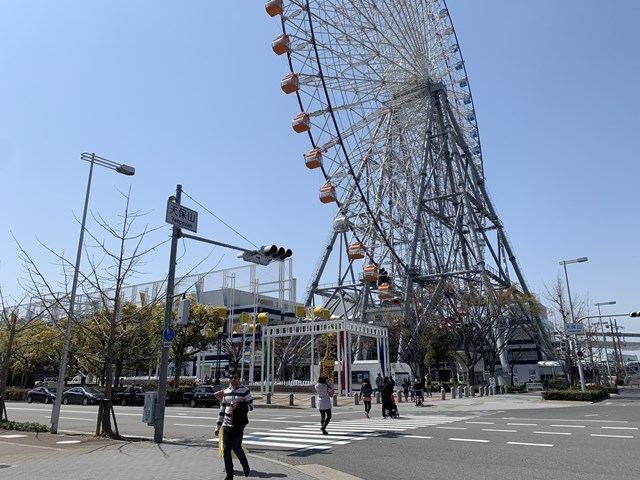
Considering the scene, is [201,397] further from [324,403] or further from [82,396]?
[324,403]

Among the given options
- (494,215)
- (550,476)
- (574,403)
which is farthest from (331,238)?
(550,476)

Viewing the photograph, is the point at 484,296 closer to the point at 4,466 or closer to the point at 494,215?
the point at 494,215

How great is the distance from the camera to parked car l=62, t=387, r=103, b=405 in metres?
36.8

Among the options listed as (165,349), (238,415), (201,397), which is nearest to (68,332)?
(165,349)

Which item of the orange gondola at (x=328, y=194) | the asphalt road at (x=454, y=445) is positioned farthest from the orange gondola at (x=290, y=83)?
the asphalt road at (x=454, y=445)

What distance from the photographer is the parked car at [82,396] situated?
36.8 m

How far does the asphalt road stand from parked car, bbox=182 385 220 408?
12408 millimetres

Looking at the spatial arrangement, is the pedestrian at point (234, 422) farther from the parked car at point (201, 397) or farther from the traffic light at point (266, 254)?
the parked car at point (201, 397)

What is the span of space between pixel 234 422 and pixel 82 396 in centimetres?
3375

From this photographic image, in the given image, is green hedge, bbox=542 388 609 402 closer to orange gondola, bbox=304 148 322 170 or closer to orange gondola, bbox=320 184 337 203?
orange gondola, bbox=320 184 337 203

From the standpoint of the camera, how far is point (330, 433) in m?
15.4

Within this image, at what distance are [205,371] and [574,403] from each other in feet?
226

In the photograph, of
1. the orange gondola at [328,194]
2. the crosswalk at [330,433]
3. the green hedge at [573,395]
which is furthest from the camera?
the orange gondola at [328,194]

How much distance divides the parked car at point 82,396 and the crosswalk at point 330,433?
24328 millimetres
